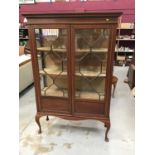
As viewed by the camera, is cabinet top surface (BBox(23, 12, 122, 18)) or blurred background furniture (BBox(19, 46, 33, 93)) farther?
blurred background furniture (BBox(19, 46, 33, 93))

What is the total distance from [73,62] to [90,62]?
206 millimetres

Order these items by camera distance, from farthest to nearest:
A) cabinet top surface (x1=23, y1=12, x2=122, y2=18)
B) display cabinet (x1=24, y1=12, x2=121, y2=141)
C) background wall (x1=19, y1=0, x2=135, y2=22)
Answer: background wall (x1=19, y1=0, x2=135, y2=22)
display cabinet (x1=24, y1=12, x2=121, y2=141)
cabinet top surface (x1=23, y1=12, x2=122, y2=18)

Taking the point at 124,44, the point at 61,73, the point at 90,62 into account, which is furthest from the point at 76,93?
the point at 124,44

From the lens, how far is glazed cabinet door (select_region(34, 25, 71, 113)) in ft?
6.77

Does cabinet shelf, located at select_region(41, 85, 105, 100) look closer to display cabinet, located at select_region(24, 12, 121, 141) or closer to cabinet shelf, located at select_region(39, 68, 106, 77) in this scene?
display cabinet, located at select_region(24, 12, 121, 141)

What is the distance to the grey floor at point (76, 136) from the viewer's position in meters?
2.13

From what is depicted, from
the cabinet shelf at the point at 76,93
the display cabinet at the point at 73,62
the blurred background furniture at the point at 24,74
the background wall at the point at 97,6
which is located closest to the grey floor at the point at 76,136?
the display cabinet at the point at 73,62

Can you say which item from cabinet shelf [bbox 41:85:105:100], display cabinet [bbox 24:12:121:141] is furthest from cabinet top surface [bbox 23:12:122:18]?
cabinet shelf [bbox 41:85:105:100]
